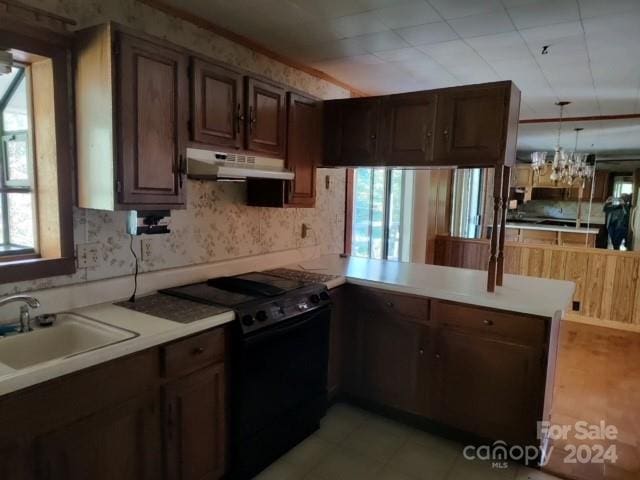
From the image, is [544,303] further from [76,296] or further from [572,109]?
[572,109]

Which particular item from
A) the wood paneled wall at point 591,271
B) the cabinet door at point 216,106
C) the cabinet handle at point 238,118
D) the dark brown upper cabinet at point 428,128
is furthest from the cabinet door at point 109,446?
the wood paneled wall at point 591,271

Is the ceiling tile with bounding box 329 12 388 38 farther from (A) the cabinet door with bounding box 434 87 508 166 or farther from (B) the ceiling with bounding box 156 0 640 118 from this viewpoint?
(A) the cabinet door with bounding box 434 87 508 166

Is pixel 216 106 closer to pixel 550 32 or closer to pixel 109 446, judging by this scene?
pixel 109 446

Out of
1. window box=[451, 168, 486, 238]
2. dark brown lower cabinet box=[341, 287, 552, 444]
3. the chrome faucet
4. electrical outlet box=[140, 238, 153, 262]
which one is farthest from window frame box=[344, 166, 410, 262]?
the chrome faucet

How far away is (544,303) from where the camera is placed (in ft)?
7.45

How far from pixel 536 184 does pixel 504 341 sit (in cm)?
750

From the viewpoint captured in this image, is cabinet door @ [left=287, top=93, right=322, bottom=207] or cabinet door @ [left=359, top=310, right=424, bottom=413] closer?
cabinet door @ [left=359, top=310, right=424, bottom=413]

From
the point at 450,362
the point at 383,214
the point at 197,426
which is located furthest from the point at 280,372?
the point at 383,214

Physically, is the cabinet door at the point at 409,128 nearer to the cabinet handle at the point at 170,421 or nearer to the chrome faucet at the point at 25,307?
the cabinet handle at the point at 170,421

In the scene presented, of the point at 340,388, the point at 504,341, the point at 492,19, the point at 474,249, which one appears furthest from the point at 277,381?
the point at 474,249

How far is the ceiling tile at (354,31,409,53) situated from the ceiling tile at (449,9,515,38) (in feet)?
1.14

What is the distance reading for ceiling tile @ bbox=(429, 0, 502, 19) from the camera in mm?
2098

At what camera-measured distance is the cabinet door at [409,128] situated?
2.67 metres

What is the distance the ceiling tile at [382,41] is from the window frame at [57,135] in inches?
63.3
